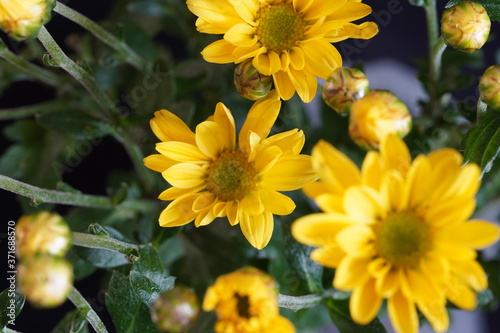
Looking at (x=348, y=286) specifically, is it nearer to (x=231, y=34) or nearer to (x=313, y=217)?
(x=313, y=217)

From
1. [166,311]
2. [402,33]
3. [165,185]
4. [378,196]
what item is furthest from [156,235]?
[402,33]

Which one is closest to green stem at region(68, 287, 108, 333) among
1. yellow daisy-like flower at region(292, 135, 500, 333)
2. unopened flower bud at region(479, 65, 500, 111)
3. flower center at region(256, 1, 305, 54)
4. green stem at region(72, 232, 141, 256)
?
green stem at region(72, 232, 141, 256)

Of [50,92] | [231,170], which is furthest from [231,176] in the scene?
[50,92]

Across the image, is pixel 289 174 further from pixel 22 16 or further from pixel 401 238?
pixel 22 16

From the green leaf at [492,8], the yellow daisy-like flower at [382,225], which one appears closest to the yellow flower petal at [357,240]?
the yellow daisy-like flower at [382,225]

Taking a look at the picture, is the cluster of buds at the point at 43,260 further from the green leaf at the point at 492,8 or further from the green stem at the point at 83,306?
the green leaf at the point at 492,8

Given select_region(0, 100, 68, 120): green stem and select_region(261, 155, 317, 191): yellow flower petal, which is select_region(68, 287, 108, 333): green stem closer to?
select_region(261, 155, 317, 191): yellow flower petal

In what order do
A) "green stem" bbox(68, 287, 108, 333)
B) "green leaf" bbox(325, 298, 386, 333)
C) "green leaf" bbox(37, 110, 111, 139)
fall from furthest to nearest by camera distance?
"green leaf" bbox(37, 110, 111, 139) < "green leaf" bbox(325, 298, 386, 333) < "green stem" bbox(68, 287, 108, 333)
